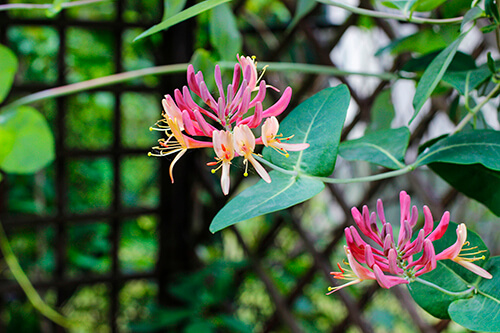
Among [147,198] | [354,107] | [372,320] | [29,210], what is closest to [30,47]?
[29,210]

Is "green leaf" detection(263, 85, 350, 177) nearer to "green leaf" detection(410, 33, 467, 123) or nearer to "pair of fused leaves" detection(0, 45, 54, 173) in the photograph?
"green leaf" detection(410, 33, 467, 123)

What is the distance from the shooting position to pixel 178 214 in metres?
1.19

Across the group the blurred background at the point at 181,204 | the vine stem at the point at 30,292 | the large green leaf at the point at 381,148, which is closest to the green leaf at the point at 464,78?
the large green leaf at the point at 381,148

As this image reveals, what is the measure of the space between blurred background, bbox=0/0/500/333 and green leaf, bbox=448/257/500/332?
0.55 m

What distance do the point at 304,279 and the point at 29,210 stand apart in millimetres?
755

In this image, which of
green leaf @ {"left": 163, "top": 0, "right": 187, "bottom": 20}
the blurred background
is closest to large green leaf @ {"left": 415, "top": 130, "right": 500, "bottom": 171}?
green leaf @ {"left": 163, "top": 0, "right": 187, "bottom": 20}

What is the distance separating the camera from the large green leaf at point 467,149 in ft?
0.91

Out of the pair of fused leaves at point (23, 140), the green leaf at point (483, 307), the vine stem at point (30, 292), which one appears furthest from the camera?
the vine stem at point (30, 292)

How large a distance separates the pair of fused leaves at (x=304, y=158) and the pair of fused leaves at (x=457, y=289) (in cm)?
8

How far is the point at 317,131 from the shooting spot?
294mm

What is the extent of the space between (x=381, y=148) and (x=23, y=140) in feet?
1.70

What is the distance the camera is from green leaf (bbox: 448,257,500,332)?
0.23 metres

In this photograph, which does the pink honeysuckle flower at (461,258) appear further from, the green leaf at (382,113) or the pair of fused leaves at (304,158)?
the green leaf at (382,113)

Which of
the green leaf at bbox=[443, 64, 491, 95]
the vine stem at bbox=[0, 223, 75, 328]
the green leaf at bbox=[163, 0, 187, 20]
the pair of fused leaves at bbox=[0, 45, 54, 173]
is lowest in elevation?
the vine stem at bbox=[0, 223, 75, 328]
